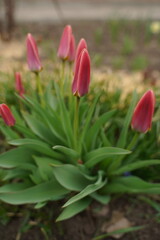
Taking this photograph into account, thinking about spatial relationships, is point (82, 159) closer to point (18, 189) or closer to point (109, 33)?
point (18, 189)

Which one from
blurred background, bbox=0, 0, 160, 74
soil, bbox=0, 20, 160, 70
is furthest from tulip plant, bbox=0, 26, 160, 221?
soil, bbox=0, 20, 160, 70

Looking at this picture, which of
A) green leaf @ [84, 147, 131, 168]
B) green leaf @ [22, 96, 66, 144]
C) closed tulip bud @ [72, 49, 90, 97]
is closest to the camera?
closed tulip bud @ [72, 49, 90, 97]

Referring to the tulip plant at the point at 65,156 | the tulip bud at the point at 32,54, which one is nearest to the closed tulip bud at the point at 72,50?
the tulip plant at the point at 65,156

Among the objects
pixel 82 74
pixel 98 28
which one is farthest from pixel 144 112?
pixel 98 28

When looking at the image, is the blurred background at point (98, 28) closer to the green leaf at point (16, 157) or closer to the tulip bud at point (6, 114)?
the green leaf at point (16, 157)

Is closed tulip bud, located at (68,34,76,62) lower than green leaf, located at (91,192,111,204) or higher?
higher

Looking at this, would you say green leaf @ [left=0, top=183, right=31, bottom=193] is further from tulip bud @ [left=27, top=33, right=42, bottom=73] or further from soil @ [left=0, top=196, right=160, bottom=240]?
tulip bud @ [left=27, top=33, right=42, bottom=73]
